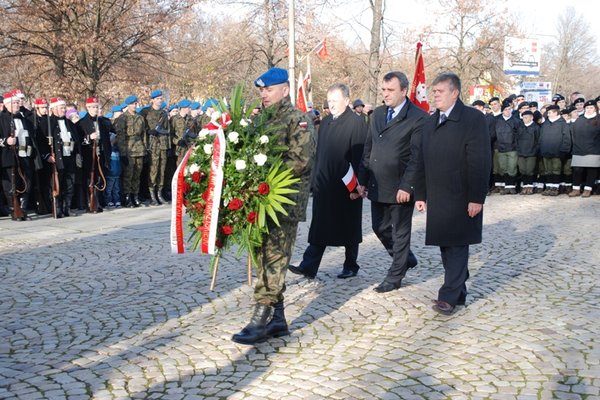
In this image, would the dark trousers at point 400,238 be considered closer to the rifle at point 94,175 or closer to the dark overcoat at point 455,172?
the dark overcoat at point 455,172

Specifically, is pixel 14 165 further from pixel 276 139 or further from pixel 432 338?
pixel 432 338

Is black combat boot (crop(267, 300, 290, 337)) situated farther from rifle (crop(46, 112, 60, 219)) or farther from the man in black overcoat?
rifle (crop(46, 112, 60, 219))

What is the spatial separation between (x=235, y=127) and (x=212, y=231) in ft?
2.80

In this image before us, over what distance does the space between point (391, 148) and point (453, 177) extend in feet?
3.40

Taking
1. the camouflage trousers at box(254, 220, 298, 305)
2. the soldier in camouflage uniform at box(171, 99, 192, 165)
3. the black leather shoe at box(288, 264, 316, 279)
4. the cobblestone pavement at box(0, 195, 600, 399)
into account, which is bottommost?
the cobblestone pavement at box(0, 195, 600, 399)

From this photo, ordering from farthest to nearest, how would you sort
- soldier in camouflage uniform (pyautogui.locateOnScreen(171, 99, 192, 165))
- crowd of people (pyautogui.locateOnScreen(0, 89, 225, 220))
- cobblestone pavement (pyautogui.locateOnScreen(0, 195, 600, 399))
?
soldier in camouflage uniform (pyautogui.locateOnScreen(171, 99, 192, 165))
crowd of people (pyautogui.locateOnScreen(0, 89, 225, 220))
cobblestone pavement (pyautogui.locateOnScreen(0, 195, 600, 399))

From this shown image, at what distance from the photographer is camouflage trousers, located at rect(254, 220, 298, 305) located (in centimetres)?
535

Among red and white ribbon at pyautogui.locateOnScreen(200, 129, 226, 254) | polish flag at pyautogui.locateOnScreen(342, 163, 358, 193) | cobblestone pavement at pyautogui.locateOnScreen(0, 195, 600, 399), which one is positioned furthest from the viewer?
polish flag at pyautogui.locateOnScreen(342, 163, 358, 193)

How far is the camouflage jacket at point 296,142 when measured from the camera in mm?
5320

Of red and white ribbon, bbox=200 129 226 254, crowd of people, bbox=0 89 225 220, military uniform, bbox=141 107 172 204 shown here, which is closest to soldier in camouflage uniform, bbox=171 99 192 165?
crowd of people, bbox=0 89 225 220

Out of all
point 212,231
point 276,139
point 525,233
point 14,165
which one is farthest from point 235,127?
point 14,165

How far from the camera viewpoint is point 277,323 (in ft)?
17.8

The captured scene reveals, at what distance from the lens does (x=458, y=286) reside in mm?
6125

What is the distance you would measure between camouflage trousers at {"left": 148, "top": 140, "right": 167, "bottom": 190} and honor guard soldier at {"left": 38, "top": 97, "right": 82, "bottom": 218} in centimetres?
206
